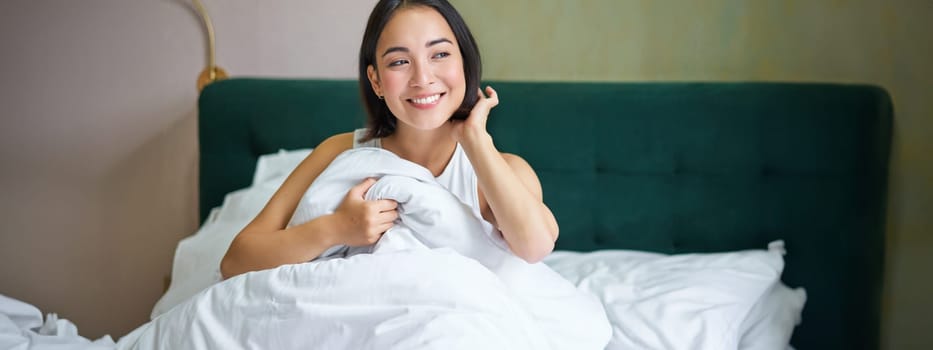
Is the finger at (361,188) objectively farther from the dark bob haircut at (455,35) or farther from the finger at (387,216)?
the dark bob haircut at (455,35)

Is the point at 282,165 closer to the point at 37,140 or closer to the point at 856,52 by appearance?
the point at 37,140

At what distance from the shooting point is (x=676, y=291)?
5.45 ft

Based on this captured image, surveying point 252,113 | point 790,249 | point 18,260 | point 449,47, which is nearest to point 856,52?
point 790,249

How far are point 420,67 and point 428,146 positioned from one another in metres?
0.26

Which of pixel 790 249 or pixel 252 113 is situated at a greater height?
pixel 252 113

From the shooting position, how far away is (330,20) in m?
2.42

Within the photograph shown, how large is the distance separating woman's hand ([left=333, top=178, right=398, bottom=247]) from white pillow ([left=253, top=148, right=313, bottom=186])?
726 millimetres

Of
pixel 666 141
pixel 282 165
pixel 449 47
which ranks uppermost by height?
pixel 449 47

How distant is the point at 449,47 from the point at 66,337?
0.91 metres

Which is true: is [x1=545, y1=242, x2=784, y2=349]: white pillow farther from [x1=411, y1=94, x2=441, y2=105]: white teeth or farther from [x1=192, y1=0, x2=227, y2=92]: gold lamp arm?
[x1=192, y1=0, x2=227, y2=92]: gold lamp arm

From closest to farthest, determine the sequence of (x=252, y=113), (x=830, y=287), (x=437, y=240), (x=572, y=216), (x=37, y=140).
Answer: (x=437, y=240) < (x=830, y=287) < (x=572, y=216) < (x=252, y=113) < (x=37, y=140)

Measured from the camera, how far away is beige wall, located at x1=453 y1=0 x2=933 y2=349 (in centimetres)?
203

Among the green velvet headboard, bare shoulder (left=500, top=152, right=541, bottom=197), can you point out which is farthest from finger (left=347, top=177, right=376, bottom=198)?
the green velvet headboard

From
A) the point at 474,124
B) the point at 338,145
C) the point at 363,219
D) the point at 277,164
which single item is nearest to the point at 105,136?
the point at 277,164
